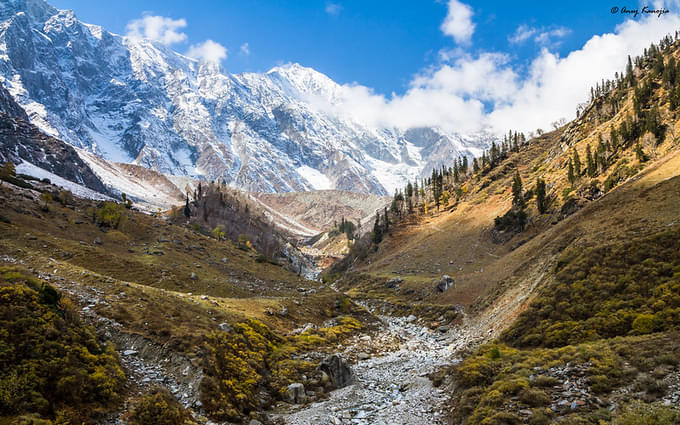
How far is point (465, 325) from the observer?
48.4m

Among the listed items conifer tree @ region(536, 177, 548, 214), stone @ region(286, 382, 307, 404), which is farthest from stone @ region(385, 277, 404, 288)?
stone @ region(286, 382, 307, 404)

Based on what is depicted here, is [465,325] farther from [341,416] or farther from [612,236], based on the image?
[341,416]

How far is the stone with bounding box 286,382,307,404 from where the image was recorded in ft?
74.5

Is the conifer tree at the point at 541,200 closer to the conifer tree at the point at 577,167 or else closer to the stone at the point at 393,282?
the conifer tree at the point at 577,167

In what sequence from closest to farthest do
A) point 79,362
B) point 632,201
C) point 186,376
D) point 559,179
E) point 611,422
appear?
point 611,422, point 79,362, point 186,376, point 632,201, point 559,179

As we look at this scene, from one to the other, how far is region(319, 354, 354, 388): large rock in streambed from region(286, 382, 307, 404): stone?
3418 mm

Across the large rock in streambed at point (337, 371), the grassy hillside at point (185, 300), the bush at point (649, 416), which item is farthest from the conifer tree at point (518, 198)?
the bush at point (649, 416)

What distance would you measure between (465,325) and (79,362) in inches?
1739

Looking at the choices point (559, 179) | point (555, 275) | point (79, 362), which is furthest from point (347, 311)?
point (559, 179)

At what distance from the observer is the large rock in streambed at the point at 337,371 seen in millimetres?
26422

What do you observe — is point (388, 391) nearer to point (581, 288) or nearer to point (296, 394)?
point (296, 394)

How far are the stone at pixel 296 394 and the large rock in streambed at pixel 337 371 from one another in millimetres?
3418

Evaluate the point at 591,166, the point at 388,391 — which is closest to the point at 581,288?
the point at 388,391

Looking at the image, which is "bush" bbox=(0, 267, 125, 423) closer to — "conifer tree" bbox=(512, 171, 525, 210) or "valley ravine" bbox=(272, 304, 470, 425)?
"valley ravine" bbox=(272, 304, 470, 425)
